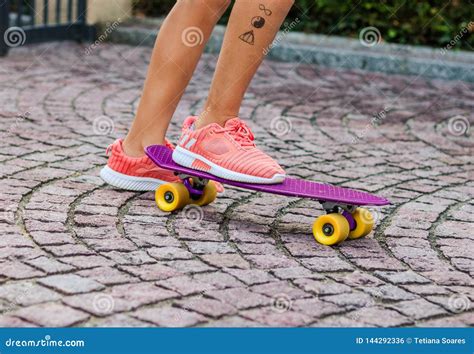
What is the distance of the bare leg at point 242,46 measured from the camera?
11.6 feet

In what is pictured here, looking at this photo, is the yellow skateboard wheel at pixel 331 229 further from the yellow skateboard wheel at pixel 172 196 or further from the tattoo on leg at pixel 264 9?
the tattoo on leg at pixel 264 9

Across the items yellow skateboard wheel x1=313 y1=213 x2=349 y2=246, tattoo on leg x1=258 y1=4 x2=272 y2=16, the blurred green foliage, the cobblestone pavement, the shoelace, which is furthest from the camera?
the blurred green foliage

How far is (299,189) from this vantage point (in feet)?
11.5

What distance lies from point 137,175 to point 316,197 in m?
0.86

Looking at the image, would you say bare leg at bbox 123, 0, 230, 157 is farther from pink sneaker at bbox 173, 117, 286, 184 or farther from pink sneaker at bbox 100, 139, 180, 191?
pink sneaker at bbox 173, 117, 286, 184

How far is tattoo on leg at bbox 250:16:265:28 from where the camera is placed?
11.6 ft

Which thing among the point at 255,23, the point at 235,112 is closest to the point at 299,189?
the point at 235,112

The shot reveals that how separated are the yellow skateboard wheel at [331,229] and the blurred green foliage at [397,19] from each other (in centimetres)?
437

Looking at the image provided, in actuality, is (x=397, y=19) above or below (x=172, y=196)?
above

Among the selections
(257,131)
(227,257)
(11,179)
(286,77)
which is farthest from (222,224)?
(286,77)

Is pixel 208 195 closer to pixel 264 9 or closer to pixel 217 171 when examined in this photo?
pixel 217 171

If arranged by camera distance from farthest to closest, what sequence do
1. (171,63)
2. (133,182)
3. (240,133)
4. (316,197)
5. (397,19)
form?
1. (397,19)
2. (133,182)
3. (171,63)
4. (240,133)
5. (316,197)

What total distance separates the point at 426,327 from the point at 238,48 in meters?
1.31

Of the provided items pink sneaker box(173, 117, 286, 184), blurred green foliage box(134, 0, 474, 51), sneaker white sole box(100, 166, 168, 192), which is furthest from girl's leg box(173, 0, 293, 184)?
blurred green foliage box(134, 0, 474, 51)
